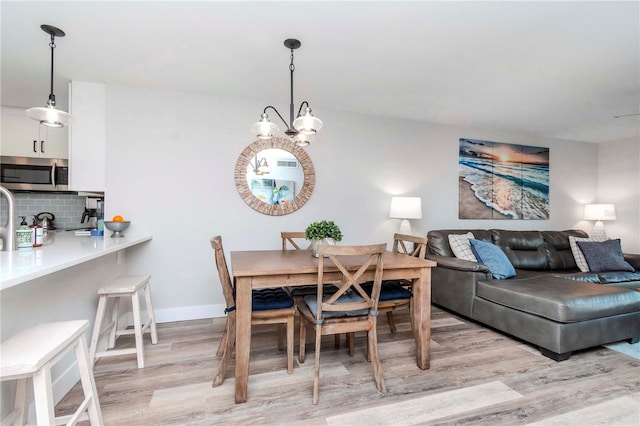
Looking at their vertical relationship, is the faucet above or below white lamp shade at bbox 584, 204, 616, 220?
below

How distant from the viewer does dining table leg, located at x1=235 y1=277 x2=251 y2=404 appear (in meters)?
1.74

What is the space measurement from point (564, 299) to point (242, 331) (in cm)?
245

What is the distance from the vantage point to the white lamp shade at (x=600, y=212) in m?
4.46

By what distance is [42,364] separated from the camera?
3.47 ft

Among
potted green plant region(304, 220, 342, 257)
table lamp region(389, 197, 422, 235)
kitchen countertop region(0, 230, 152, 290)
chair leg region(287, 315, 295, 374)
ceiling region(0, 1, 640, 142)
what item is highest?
ceiling region(0, 1, 640, 142)

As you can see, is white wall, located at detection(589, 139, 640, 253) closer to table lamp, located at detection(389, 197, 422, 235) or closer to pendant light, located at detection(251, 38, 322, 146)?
table lamp, located at detection(389, 197, 422, 235)

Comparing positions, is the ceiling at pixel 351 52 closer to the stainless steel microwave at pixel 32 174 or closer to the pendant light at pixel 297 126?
the pendant light at pixel 297 126

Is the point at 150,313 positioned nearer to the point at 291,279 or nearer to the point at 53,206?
the point at 291,279

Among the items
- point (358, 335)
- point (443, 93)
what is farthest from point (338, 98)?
point (358, 335)

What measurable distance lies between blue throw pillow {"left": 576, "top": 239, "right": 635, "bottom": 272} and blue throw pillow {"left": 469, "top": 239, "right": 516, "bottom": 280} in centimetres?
126

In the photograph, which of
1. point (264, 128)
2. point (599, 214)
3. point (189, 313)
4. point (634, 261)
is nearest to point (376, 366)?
point (264, 128)

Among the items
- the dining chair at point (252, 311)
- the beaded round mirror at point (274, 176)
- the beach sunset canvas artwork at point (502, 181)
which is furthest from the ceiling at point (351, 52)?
the dining chair at point (252, 311)

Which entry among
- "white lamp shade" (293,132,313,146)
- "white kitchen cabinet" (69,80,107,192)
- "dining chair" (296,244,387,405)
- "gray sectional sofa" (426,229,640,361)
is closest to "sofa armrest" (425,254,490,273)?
"gray sectional sofa" (426,229,640,361)

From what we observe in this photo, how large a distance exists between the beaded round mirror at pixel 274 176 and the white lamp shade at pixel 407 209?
1050 millimetres
